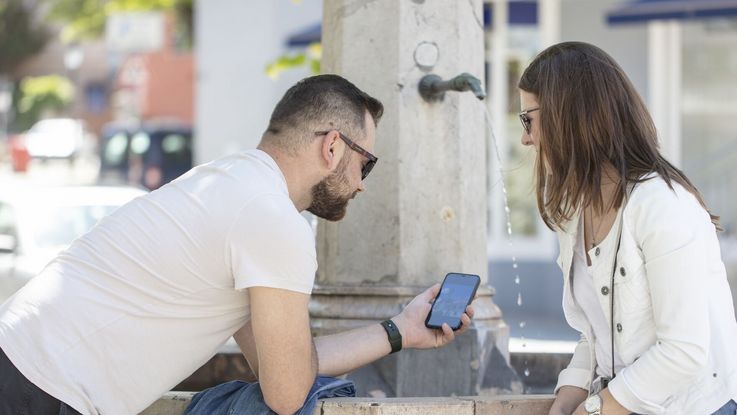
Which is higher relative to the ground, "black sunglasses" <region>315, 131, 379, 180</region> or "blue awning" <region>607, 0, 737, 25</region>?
"blue awning" <region>607, 0, 737, 25</region>

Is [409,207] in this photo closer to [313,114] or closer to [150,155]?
[313,114]

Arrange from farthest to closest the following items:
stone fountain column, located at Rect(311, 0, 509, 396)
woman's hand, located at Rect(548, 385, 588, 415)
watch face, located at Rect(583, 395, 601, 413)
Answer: stone fountain column, located at Rect(311, 0, 509, 396) → woman's hand, located at Rect(548, 385, 588, 415) → watch face, located at Rect(583, 395, 601, 413)

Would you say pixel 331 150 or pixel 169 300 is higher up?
pixel 331 150

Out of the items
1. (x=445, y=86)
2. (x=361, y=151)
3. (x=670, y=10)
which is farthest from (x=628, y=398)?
(x=670, y=10)

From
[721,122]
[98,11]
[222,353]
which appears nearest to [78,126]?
[98,11]

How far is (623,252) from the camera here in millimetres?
3070

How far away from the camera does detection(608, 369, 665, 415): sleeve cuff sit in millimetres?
2988

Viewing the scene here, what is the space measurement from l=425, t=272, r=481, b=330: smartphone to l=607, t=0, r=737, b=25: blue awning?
8.55 meters

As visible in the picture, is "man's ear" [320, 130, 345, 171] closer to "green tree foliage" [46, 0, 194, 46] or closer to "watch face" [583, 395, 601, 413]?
"watch face" [583, 395, 601, 413]

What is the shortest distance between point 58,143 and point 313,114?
4261cm

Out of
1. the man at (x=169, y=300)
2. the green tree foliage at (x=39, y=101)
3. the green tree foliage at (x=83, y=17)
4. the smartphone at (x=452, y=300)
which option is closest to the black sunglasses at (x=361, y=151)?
the man at (x=169, y=300)

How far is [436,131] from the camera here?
471 cm

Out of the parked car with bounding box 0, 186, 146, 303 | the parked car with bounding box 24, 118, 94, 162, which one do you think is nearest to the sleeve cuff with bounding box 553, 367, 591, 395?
the parked car with bounding box 0, 186, 146, 303

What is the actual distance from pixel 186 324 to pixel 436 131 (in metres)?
1.71
